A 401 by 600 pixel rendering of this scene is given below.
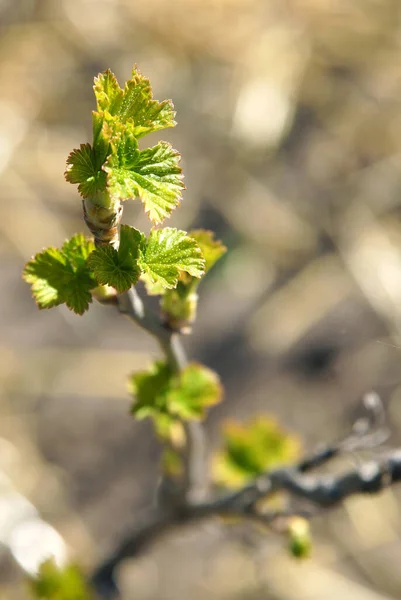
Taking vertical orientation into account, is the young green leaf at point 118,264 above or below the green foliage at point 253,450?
above

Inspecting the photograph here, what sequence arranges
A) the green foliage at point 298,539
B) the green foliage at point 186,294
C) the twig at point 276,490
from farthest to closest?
the green foliage at point 298,539
the twig at point 276,490
the green foliage at point 186,294

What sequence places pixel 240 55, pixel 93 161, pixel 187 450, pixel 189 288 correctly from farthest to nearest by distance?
pixel 240 55, pixel 187 450, pixel 189 288, pixel 93 161

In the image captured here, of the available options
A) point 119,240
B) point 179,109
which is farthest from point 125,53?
point 119,240

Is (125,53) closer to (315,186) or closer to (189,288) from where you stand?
(315,186)

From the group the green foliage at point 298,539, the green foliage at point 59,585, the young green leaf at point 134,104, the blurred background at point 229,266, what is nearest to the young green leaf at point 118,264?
the young green leaf at point 134,104

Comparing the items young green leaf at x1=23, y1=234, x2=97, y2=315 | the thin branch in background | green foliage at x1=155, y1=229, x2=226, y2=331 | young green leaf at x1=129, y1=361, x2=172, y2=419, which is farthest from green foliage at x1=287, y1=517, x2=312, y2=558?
young green leaf at x1=23, y1=234, x2=97, y2=315

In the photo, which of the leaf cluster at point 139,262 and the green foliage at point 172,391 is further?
the green foliage at point 172,391

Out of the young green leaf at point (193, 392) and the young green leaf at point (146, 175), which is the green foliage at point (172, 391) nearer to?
the young green leaf at point (193, 392)
